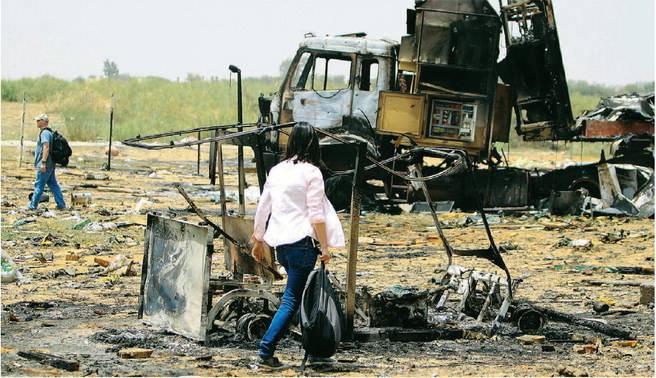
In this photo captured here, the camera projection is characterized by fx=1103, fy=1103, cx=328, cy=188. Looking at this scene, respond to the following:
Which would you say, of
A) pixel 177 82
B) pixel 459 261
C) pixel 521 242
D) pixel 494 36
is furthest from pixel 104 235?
pixel 177 82

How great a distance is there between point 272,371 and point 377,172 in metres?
11.1

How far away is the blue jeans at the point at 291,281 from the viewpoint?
22.8 ft

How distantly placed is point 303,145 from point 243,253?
1.45m

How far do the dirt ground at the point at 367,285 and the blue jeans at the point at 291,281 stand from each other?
0.70ft

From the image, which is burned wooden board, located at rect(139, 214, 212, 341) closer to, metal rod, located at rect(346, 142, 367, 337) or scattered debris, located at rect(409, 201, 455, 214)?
metal rod, located at rect(346, 142, 367, 337)

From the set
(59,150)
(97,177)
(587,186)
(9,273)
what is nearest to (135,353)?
(9,273)

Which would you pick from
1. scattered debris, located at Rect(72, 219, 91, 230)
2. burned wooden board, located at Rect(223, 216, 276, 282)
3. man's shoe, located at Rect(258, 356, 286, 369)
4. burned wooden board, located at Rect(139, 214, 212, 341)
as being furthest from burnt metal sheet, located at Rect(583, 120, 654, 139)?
man's shoe, located at Rect(258, 356, 286, 369)

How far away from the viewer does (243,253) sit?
8234 mm

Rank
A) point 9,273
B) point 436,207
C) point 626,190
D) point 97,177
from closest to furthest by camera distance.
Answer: point 9,273 → point 436,207 → point 626,190 → point 97,177

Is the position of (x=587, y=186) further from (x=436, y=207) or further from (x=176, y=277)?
(x=176, y=277)

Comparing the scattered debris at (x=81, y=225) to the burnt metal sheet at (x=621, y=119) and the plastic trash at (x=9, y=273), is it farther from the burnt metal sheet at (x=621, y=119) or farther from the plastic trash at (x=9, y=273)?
the burnt metal sheet at (x=621, y=119)

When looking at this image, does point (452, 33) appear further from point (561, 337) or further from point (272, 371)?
point (272, 371)

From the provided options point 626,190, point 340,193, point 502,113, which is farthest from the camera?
point 626,190

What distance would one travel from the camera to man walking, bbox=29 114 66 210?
16750mm
